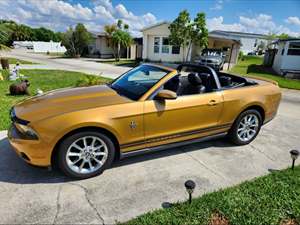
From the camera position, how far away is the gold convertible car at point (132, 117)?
2879 millimetres

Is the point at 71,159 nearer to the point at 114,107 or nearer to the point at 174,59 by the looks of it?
the point at 114,107

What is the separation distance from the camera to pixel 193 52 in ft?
77.6

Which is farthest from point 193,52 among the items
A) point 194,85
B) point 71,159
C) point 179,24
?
point 71,159

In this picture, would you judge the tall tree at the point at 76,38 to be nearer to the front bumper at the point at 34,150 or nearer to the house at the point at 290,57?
the house at the point at 290,57

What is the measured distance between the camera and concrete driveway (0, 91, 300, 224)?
2.58 meters

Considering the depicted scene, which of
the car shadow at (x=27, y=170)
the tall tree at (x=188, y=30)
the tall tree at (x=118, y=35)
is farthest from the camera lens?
the tall tree at (x=118, y=35)

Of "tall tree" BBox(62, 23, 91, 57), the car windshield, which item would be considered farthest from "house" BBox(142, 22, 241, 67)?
the car windshield

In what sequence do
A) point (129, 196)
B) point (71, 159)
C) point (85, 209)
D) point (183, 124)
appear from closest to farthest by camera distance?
1. point (85, 209)
2. point (129, 196)
3. point (71, 159)
4. point (183, 124)

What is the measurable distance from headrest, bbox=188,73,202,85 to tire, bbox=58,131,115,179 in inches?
75.1

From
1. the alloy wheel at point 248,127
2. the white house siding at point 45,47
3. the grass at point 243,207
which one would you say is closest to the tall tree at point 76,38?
the white house siding at point 45,47

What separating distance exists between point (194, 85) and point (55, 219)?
2.95 metres

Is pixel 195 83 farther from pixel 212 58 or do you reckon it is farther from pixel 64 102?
pixel 212 58

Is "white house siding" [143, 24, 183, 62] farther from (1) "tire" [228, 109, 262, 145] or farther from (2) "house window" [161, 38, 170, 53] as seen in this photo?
(1) "tire" [228, 109, 262, 145]

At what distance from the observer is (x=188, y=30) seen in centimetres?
2066
